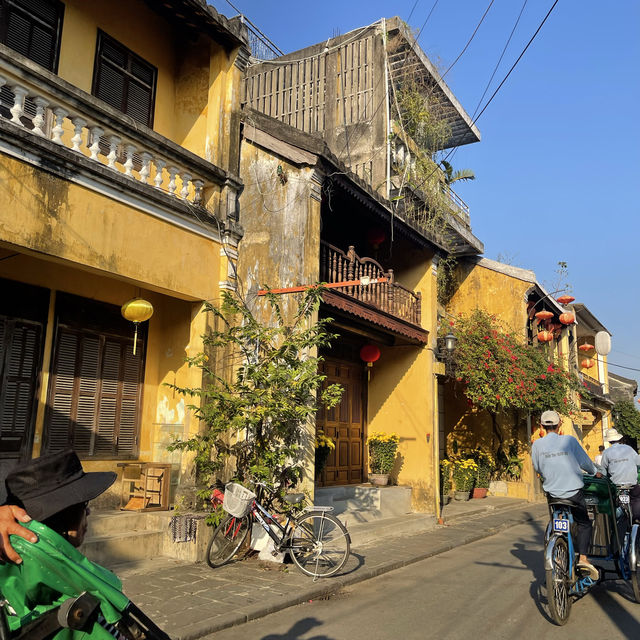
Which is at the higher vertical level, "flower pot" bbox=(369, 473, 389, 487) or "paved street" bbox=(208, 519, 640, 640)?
"flower pot" bbox=(369, 473, 389, 487)

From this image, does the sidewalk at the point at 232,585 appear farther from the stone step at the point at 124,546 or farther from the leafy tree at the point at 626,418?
the leafy tree at the point at 626,418

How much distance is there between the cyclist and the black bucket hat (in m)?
4.85

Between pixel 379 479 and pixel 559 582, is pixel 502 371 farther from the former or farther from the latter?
pixel 559 582

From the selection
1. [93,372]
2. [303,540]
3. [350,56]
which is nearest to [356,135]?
[350,56]

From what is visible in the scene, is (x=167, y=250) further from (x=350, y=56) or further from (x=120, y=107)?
(x=350, y=56)

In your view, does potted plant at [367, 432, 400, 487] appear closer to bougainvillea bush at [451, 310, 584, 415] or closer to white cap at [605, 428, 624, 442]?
bougainvillea bush at [451, 310, 584, 415]

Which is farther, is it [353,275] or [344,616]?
[353,275]

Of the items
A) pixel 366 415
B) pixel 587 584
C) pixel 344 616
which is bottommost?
pixel 344 616

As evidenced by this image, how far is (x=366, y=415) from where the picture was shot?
45.2ft

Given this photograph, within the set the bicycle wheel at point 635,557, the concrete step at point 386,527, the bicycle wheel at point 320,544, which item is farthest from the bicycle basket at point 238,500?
the bicycle wheel at point 635,557

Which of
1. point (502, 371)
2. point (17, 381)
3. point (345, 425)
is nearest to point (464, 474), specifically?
point (502, 371)

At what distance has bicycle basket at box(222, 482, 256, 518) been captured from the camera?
282 inches

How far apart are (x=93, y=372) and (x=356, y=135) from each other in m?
9.42

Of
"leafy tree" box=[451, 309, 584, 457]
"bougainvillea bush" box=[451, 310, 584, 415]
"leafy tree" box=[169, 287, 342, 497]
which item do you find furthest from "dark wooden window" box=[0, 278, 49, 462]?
"bougainvillea bush" box=[451, 310, 584, 415]
